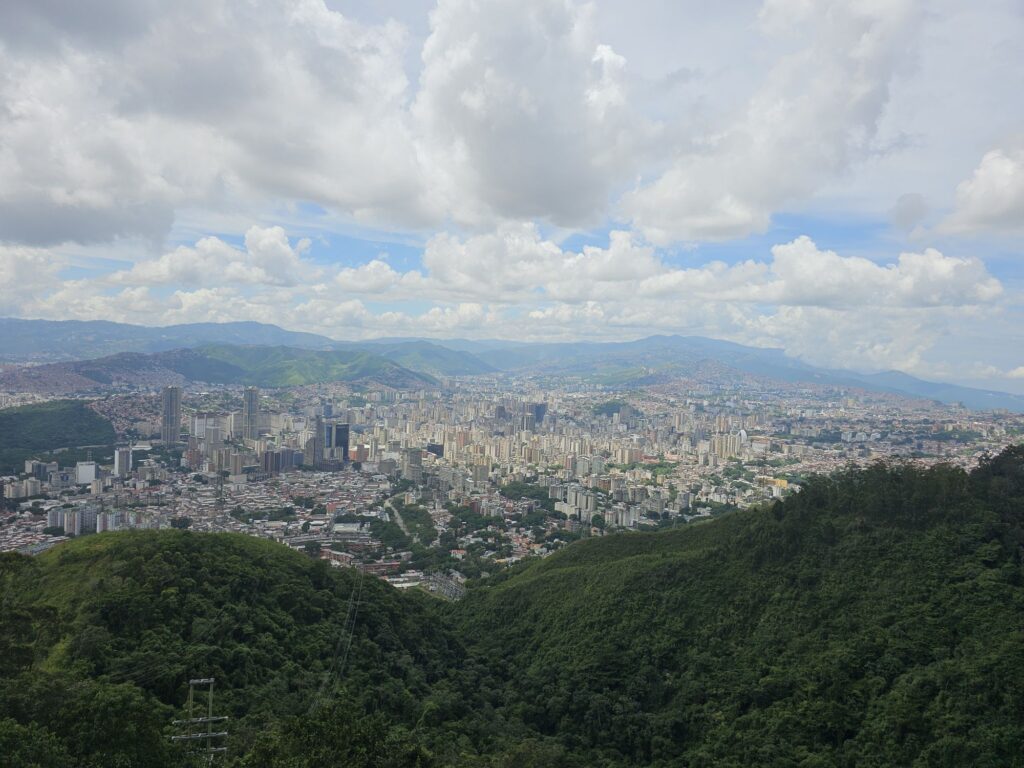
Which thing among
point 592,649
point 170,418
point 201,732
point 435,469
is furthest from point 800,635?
point 170,418

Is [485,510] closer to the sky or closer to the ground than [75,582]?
closer to the ground

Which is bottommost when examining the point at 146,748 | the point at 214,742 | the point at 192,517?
the point at 192,517

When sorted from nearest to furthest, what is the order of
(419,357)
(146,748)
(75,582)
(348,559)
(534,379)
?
(146,748)
(75,582)
(348,559)
(534,379)
(419,357)

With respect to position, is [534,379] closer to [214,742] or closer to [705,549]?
[705,549]

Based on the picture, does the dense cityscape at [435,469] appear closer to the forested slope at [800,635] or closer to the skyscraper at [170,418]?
the skyscraper at [170,418]

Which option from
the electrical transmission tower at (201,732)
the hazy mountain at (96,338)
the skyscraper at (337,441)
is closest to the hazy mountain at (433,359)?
the hazy mountain at (96,338)

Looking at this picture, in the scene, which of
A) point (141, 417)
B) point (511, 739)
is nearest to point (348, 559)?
point (511, 739)
